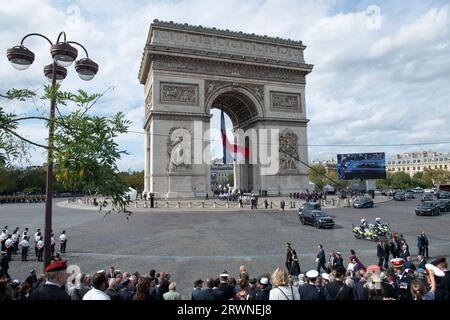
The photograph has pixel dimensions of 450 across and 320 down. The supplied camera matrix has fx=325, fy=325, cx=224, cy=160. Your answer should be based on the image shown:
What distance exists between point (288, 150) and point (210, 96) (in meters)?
11.9

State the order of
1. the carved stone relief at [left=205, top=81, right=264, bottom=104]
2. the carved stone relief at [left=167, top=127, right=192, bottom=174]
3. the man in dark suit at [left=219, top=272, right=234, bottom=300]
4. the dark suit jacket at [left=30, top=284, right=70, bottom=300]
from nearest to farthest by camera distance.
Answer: the dark suit jacket at [left=30, top=284, right=70, bottom=300], the man in dark suit at [left=219, top=272, right=234, bottom=300], the carved stone relief at [left=167, top=127, right=192, bottom=174], the carved stone relief at [left=205, top=81, right=264, bottom=104]

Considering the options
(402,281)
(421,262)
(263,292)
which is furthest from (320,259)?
(263,292)

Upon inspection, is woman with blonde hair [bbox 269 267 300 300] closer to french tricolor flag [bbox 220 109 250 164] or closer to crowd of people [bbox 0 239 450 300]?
crowd of people [bbox 0 239 450 300]

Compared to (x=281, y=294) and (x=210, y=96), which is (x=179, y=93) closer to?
(x=210, y=96)

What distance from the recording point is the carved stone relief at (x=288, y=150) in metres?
41.0

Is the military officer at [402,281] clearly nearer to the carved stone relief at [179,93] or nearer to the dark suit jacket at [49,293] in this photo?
the dark suit jacket at [49,293]

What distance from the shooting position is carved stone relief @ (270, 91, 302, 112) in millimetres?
41969

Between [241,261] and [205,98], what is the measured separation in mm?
29450

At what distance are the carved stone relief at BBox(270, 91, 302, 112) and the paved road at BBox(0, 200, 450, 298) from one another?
2160 centimetres

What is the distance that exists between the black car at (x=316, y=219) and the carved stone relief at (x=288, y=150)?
765 inches

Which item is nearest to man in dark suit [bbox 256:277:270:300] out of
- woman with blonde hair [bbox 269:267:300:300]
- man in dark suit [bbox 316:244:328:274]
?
woman with blonde hair [bbox 269:267:300:300]

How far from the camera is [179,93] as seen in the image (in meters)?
37.7

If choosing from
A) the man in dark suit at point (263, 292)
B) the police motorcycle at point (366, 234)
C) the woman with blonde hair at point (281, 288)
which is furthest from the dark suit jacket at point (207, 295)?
the police motorcycle at point (366, 234)
